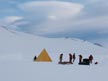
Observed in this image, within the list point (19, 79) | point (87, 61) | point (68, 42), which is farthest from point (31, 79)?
point (68, 42)

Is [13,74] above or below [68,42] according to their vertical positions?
below

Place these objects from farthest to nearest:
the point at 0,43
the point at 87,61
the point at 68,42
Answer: the point at 68,42 → the point at 0,43 → the point at 87,61

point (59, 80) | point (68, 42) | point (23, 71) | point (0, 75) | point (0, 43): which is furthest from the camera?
point (68, 42)

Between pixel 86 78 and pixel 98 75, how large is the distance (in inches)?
54.0

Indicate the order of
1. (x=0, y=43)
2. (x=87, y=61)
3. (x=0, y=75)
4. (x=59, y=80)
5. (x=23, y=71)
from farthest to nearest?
(x=0, y=43), (x=87, y=61), (x=23, y=71), (x=0, y=75), (x=59, y=80)

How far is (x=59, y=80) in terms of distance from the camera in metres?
18.0

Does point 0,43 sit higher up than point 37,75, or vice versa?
point 0,43

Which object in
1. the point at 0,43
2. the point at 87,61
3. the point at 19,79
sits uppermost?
the point at 0,43

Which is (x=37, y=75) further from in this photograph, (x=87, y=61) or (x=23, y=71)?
(x=87, y=61)

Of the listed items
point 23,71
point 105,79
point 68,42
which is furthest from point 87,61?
point 68,42

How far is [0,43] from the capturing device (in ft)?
286

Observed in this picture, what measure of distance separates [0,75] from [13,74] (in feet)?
2.36

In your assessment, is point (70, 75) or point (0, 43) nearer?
point (70, 75)

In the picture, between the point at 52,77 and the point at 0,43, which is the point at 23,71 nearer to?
the point at 52,77
